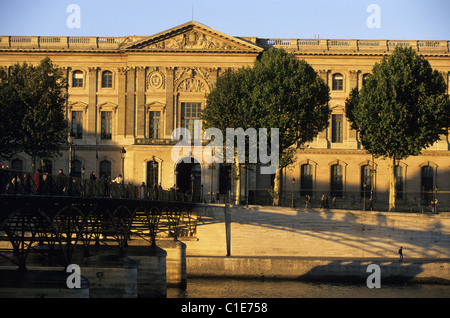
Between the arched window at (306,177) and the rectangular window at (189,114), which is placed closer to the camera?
the rectangular window at (189,114)

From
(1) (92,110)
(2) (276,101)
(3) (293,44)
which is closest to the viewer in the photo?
(2) (276,101)

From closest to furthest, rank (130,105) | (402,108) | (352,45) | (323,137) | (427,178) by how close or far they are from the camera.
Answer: (402,108) < (130,105) < (427,178) < (323,137) < (352,45)

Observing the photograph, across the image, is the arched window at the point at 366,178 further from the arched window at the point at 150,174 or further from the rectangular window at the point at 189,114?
the arched window at the point at 150,174

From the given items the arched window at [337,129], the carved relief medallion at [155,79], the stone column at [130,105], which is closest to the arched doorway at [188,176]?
the stone column at [130,105]

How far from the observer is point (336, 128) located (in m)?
84.1

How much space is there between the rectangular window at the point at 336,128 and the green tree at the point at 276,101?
13.2 metres

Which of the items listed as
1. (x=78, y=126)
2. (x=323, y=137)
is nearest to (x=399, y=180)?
(x=323, y=137)

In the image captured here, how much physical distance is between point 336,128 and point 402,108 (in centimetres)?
1757

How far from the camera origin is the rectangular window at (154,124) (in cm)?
8075

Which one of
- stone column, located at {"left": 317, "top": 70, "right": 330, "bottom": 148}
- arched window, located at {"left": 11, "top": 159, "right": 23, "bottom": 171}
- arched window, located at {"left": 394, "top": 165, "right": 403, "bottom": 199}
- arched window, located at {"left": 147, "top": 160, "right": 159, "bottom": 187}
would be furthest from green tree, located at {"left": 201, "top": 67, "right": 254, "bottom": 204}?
arched window, located at {"left": 11, "top": 159, "right": 23, "bottom": 171}

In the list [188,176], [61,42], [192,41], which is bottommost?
[188,176]

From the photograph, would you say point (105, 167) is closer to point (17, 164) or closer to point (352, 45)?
point (17, 164)

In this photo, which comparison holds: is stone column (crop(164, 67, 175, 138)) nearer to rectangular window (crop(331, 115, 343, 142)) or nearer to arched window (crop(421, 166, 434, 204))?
rectangular window (crop(331, 115, 343, 142))
